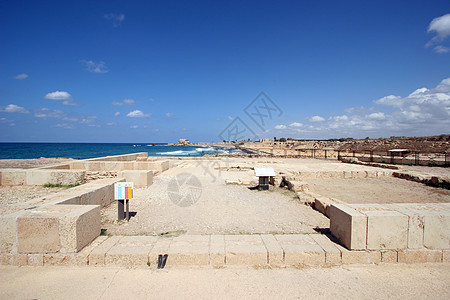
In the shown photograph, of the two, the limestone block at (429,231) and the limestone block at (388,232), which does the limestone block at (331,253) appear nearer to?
the limestone block at (388,232)

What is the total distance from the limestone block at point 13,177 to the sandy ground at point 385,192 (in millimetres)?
11552

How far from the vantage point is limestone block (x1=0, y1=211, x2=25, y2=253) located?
10.9ft

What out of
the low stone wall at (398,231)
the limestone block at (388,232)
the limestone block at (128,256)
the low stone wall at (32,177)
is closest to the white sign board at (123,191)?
the limestone block at (128,256)

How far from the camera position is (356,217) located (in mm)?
3475

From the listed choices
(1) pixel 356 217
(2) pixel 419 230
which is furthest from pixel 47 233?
(2) pixel 419 230

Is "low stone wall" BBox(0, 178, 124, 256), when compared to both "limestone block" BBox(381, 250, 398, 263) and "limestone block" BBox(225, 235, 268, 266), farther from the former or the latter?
"limestone block" BBox(381, 250, 398, 263)

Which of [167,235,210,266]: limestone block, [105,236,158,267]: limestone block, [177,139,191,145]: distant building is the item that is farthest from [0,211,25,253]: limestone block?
[177,139,191,145]: distant building

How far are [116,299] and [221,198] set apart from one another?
519 centimetres

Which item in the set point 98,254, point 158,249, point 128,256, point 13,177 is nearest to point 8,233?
point 98,254

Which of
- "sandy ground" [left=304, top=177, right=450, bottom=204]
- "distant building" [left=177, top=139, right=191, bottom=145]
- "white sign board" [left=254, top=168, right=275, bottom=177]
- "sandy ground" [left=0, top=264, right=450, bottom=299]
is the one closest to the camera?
"sandy ground" [left=0, top=264, right=450, bottom=299]

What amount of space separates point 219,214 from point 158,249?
2676 millimetres

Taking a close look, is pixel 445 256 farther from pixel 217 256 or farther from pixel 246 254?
pixel 217 256

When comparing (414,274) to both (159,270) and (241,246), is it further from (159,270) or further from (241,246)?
(159,270)

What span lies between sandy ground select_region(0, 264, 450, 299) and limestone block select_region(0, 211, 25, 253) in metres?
0.26
